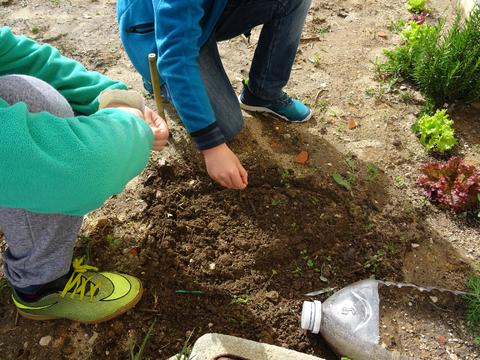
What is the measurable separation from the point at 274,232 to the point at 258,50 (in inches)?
44.7

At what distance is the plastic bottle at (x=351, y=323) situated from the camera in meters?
1.80

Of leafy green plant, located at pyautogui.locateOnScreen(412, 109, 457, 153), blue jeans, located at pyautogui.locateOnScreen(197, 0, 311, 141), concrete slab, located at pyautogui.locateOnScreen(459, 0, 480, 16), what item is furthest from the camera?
concrete slab, located at pyautogui.locateOnScreen(459, 0, 480, 16)

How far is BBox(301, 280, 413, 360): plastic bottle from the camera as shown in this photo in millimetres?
1803

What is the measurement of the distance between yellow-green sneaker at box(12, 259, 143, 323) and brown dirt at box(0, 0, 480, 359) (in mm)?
73

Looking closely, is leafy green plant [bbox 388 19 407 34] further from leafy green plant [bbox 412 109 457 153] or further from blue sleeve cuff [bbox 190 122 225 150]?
blue sleeve cuff [bbox 190 122 225 150]

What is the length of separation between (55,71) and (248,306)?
4.35 ft

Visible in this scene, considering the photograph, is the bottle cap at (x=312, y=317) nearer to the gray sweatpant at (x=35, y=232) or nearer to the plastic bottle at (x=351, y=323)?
the plastic bottle at (x=351, y=323)

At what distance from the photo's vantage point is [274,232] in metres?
2.24

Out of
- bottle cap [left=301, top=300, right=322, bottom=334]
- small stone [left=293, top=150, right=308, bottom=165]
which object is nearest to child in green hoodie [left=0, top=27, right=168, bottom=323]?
bottle cap [left=301, top=300, right=322, bottom=334]

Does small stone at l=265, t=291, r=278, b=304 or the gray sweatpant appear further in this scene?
small stone at l=265, t=291, r=278, b=304

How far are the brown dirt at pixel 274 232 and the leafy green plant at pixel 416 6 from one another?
89cm

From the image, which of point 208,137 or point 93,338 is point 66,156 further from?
point 93,338

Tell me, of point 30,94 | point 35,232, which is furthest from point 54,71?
point 35,232

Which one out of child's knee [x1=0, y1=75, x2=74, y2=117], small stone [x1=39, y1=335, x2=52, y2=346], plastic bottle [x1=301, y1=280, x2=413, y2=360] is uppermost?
child's knee [x1=0, y1=75, x2=74, y2=117]
